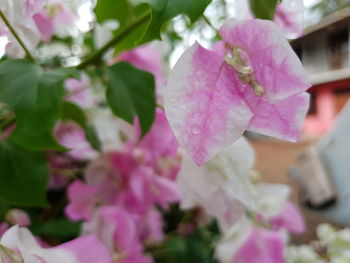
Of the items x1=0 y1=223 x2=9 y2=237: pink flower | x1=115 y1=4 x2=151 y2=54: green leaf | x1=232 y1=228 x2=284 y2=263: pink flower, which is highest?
x1=115 y1=4 x2=151 y2=54: green leaf

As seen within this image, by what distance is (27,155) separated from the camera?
0.87 feet

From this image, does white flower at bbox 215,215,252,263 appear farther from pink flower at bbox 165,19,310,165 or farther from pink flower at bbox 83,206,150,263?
pink flower at bbox 165,19,310,165

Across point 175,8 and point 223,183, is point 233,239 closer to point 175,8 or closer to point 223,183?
point 223,183

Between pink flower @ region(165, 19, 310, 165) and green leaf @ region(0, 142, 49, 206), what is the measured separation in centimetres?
14

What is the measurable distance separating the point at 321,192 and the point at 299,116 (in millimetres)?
808

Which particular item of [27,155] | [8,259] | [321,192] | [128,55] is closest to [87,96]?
[128,55]

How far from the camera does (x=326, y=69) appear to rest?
6.09 meters

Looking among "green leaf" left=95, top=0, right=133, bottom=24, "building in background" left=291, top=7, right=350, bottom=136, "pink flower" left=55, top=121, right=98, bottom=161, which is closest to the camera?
"green leaf" left=95, top=0, right=133, bottom=24

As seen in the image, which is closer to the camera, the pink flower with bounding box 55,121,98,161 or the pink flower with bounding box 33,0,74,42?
the pink flower with bounding box 33,0,74,42

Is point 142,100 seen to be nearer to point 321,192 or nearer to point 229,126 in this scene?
point 229,126

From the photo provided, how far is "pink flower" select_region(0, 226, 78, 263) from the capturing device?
0.17 meters

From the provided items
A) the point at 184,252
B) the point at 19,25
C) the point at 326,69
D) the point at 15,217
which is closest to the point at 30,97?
the point at 19,25

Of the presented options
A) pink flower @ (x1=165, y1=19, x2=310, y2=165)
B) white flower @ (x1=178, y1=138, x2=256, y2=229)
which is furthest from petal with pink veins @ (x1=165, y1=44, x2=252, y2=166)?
white flower @ (x1=178, y1=138, x2=256, y2=229)

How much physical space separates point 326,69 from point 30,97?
639 centimetres
